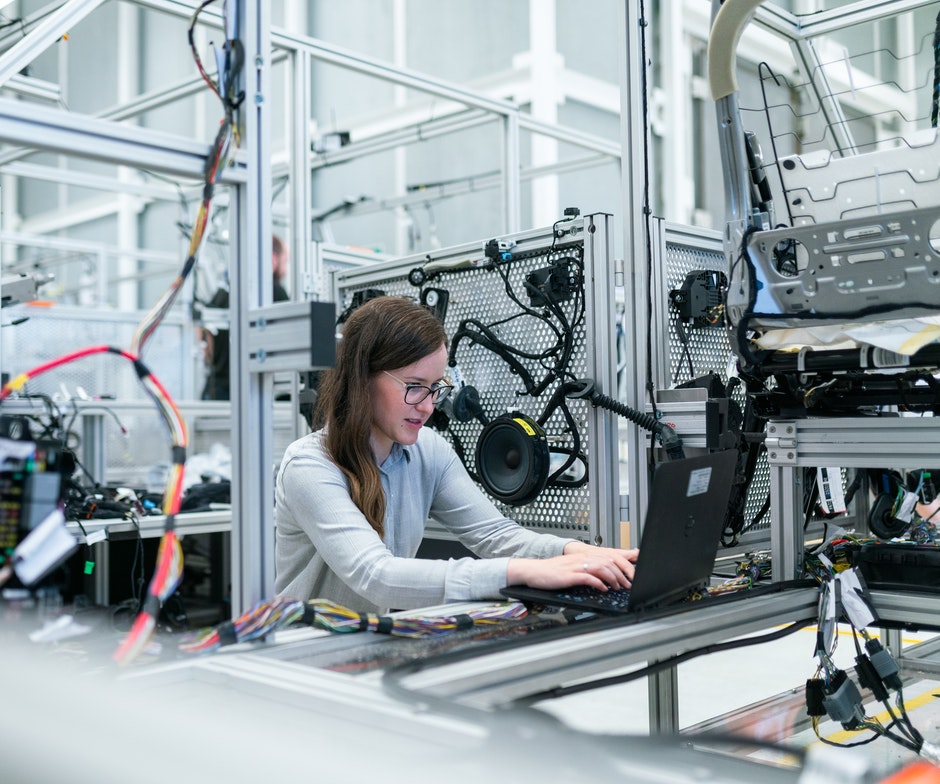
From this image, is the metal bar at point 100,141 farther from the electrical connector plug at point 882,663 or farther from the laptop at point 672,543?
the electrical connector plug at point 882,663

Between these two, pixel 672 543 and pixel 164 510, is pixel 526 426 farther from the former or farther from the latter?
pixel 164 510

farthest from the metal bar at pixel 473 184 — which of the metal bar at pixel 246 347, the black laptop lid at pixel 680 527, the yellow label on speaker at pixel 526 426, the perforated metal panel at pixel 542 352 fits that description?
the metal bar at pixel 246 347

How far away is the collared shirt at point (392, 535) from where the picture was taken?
1.27 m

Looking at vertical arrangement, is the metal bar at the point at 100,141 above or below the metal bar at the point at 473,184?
below

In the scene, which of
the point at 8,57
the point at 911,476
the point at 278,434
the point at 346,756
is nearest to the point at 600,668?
the point at 346,756

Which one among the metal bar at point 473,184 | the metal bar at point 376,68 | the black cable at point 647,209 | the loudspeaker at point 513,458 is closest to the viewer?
the black cable at point 647,209

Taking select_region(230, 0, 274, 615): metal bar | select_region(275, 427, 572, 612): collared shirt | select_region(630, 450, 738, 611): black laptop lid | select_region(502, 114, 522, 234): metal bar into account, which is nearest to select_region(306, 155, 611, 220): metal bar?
select_region(502, 114, 522, 234): metal bar

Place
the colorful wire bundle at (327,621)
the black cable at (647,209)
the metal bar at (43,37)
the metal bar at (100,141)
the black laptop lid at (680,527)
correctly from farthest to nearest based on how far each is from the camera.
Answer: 1. the metal bar at (43,37)
2. the black cable at (647,209)
3. the black laptop lid at (680,527)
4. the colorful wire bundle at (327,621)
5. the metal bar at (100,141)

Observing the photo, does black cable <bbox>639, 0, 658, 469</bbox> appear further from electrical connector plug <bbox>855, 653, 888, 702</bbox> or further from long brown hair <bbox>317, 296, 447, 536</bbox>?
electrical connector plug <bbox>855, 653, 888, 702</bbox>

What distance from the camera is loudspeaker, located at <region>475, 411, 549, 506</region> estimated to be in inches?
72.6

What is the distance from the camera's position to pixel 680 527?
1167 mm

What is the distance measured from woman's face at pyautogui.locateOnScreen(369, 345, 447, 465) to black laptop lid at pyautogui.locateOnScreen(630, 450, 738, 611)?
21.3 inches

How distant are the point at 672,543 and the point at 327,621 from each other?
0.43 metres

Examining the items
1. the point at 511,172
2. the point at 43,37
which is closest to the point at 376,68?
the point at 511,172
